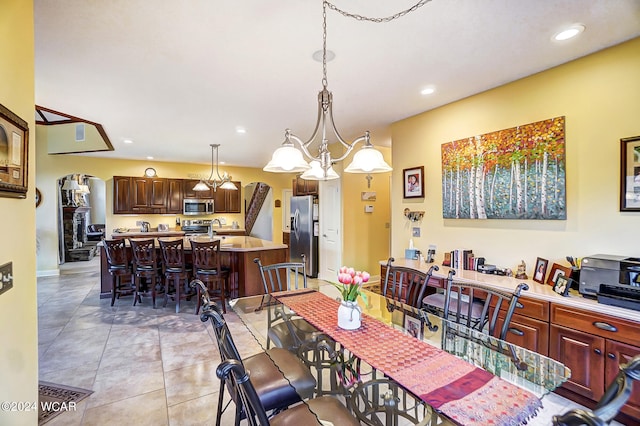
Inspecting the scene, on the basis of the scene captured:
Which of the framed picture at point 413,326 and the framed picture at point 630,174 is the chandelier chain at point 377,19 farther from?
the framed picture at point 413,326

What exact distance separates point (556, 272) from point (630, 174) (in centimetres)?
90

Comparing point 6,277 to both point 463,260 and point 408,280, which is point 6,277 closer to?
point 408,280

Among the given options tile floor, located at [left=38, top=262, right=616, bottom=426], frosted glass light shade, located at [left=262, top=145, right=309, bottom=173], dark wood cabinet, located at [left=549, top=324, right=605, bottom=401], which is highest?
frosted glass light shade, located at [left=262, top=145, right=309, bottom=173]

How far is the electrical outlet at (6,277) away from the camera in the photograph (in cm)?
121

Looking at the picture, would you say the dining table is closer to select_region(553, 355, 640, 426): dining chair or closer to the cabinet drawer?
select_region(553, 355, 640, 426): dining chair

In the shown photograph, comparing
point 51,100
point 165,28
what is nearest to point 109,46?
point 165,28

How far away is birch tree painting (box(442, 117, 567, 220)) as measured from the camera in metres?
2.63

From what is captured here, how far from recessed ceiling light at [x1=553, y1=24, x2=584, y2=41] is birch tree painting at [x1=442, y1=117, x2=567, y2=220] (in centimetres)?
70

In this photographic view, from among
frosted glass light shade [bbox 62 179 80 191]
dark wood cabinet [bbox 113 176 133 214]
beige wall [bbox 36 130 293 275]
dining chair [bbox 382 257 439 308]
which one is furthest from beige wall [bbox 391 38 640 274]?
frosted glass light shade [bbox 62 179 80 191]

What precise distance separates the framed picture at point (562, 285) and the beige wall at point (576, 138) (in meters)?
0.35

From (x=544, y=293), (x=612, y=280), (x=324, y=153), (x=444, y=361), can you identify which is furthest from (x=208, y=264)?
(x=612, y=280)

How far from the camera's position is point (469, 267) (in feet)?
10.4

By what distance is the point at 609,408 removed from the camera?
2.22 ft

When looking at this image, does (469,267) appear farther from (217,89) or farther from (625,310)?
(217,89)
